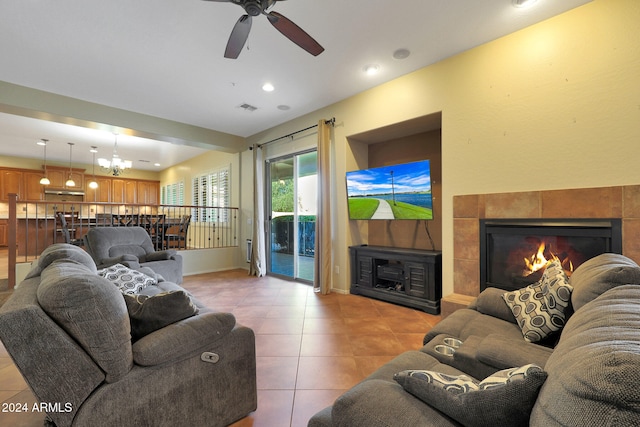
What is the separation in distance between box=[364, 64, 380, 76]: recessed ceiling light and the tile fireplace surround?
184 centimetres

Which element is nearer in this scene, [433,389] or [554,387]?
[554,387]

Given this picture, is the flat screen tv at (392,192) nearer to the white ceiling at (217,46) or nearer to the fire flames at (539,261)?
the fire flames at (539,261)

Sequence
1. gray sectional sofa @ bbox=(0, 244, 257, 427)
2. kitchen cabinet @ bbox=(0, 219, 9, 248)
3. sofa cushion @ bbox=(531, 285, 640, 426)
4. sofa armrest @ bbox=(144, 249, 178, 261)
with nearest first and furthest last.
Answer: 1. sofa cushion @ bbox=(531, 285, 640, 426)
2. gray sectional sofa @ bbox=(0, 244, 257, 427)
3. sofa armrest @ bbox=(144, 249, 178, 261)
4. kitchen cabinet @ bbox=(0, 219, 9, 248)

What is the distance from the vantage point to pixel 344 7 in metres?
2.33

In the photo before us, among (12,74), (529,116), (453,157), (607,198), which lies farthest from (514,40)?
(12,74)

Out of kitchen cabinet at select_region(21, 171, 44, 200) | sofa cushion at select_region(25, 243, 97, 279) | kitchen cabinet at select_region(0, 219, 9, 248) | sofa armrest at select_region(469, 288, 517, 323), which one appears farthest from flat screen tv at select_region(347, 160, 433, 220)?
kitchen cabinet at select_region(0, 219, 9, 248)

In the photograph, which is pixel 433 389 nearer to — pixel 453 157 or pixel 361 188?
pixel 453 157

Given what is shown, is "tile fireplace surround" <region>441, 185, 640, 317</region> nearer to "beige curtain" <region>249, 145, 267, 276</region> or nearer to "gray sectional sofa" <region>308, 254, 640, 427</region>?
"gray sectional sofa" <region>308, 254, 640, 427</region>

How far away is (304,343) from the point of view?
8.21 ft

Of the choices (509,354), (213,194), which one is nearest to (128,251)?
(213,194)

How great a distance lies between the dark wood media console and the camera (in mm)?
3269

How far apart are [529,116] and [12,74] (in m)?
5.90

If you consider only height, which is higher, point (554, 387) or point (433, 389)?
point (554, 387)

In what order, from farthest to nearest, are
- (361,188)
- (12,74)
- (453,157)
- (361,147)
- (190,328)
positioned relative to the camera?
(361,147) < (361,188) < (12,74) < (453,157) < (190,328)
